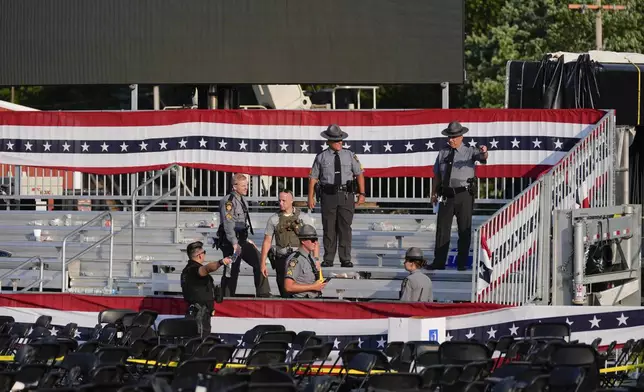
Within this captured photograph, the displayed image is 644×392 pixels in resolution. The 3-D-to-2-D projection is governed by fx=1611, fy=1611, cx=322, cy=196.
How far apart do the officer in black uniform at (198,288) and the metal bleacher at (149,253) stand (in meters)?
2.57

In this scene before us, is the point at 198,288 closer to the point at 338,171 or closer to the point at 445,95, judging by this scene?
the point at 338,171

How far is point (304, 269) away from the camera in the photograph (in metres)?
17.9

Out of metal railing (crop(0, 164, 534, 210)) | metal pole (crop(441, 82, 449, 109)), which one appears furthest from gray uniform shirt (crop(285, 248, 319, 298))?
metal pole (crop(441, 82, 449, 109))

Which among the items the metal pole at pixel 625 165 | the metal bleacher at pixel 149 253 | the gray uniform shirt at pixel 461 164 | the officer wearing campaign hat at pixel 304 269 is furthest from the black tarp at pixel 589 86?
the officer wearing campaign hat at pixel 304 269

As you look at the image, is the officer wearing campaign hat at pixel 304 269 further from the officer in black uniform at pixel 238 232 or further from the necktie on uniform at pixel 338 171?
the necktie on uniform at pixel 338 171

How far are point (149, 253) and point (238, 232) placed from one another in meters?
3.72

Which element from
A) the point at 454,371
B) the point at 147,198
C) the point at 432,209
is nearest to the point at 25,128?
the point at 147,198

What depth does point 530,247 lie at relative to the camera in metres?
18.8

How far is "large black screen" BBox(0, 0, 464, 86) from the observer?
22609 mm

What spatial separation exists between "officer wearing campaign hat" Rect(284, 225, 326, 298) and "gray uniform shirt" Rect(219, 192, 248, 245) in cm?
102

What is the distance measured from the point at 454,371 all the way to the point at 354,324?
198 inches

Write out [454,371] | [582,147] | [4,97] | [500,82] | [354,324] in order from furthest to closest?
[4,97], [500,82], [582,147], [354,324], [454,371]

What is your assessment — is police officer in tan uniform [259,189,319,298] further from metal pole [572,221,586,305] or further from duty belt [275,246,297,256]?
metal pole [572,221,586,305]

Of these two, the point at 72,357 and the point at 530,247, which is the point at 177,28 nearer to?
the point at 530,247
